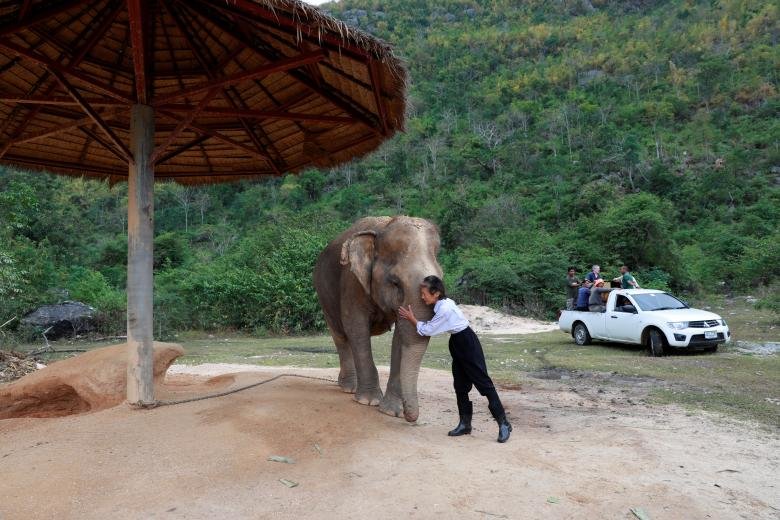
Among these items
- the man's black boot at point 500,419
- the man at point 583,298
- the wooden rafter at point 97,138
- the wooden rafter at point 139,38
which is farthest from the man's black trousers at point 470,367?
the man at point 583,298

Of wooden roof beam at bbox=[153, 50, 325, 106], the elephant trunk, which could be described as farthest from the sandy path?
wooden roof beam at bbox=[153, 50, 325, 106]

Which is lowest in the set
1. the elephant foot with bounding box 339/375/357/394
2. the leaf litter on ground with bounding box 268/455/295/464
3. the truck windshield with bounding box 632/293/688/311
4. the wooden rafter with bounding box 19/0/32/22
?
the leaf litter on ground with bounding box 268/455/295/464

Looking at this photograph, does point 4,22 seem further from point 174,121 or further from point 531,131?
point 531,131

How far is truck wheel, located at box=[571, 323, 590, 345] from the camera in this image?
15.8 metres

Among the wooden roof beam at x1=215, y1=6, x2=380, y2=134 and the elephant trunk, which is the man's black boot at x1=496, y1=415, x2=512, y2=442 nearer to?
the elephant trunk

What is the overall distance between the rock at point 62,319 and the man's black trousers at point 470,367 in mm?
19793

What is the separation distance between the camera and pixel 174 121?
8.59 m

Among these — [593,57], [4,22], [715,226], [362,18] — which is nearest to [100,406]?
[4,22]

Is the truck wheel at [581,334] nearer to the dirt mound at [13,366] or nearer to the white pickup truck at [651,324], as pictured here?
the white pickup truck at [651,324]

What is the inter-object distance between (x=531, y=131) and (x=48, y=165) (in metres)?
68.1

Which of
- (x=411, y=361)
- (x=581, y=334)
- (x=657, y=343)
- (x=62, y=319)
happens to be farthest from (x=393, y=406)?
(x=62, y=319)

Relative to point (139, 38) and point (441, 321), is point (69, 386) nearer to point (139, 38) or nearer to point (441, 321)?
point (139, 38)

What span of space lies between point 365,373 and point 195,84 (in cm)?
472

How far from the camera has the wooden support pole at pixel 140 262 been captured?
6172 mm
